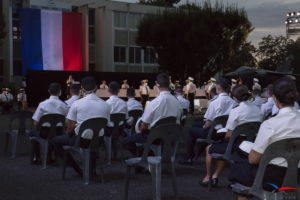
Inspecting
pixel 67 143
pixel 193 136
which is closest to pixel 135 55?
pixel 193 136

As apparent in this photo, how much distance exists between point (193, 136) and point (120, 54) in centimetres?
4161

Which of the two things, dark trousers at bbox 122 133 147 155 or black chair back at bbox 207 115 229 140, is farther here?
black chair back at bbox 207 115 229 140

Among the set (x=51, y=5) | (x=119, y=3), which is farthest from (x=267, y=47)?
(x=51, y=5)

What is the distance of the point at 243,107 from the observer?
7.23m

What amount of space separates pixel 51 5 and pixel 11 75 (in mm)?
6652

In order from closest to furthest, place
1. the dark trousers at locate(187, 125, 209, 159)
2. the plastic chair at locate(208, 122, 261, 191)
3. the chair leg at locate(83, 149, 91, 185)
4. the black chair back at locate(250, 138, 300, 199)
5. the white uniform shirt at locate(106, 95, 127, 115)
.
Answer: the black chair back at locate(250, 138, 300, 199)
the plastic chair at locate(208, 122, 261, 191)
the chair leg at locate(83, 149, 91, 185)
the dark trousers at locate(187, 125, 209, 159)
the white uniform shirt at locate(106, 95, 127, 115)

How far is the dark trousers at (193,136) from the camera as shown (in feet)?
30.6

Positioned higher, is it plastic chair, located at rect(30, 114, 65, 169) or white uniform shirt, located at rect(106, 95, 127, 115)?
white uniform shirt, located at rect(106, 95, 127, 115)

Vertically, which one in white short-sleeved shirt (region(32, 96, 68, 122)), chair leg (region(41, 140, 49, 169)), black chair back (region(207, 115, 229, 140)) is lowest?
chair leg (region(41, 140, 49, 169))

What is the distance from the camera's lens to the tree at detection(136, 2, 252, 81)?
137 feet

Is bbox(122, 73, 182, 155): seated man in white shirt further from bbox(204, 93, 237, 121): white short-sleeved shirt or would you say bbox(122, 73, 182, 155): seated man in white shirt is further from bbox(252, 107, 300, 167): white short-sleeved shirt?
bbox(252, 107, 300, 167): white short-sleeved shirt

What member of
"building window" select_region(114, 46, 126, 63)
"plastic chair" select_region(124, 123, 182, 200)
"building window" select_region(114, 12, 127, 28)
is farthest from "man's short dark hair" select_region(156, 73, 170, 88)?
"building window" select_region(114, 12, 127, 28)

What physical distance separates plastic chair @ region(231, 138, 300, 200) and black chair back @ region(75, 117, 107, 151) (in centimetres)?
398

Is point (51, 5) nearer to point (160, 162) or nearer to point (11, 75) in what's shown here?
point (11, 75)
